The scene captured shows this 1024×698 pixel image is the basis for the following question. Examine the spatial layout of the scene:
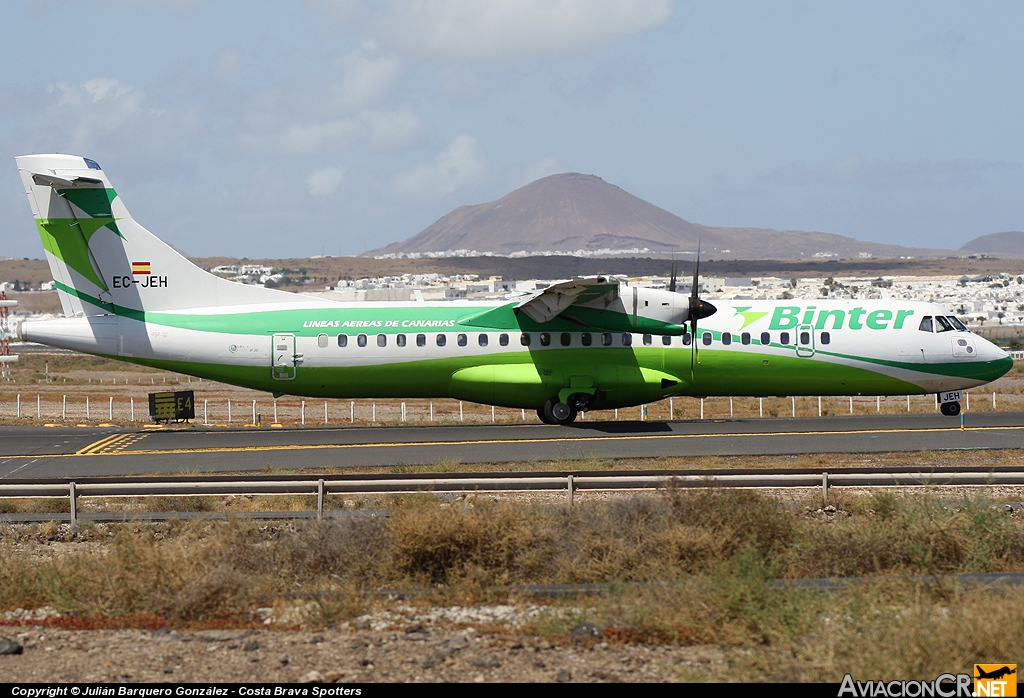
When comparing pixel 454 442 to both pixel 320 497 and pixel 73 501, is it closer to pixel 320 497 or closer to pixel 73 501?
pixel 320 497

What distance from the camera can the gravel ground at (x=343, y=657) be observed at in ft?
29.8

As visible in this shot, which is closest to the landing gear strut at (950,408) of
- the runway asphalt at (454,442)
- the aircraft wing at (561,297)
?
the runway asphalt at (454,442)

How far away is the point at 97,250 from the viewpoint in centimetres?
2811

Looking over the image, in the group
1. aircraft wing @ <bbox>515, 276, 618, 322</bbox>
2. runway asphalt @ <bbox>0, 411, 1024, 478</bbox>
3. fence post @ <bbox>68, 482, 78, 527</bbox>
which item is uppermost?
aircraft wing @ <bbox>515, 276, 618, 322</bbox>

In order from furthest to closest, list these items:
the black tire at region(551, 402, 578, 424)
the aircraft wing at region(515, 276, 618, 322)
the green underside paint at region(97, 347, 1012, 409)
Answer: the black tire at region(551, 402, 578, 424) → the green underside paint at region(97, 347, 1012, 409) → the aircraft wing at region(515, 276, 618, 322)

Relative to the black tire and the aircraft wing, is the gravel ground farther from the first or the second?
the black tire

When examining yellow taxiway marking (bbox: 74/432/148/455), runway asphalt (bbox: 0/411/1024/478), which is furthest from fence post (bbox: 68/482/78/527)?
yellow taxiway marking (bbox: 74/432/148/455)

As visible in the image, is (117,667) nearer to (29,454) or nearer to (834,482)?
(834,482)

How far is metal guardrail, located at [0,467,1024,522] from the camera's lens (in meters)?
16.8

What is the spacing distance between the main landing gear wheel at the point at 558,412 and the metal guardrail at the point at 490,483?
39.6ft

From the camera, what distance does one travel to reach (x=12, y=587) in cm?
1224

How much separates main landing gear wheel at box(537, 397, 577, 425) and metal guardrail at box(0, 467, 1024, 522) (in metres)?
12.1

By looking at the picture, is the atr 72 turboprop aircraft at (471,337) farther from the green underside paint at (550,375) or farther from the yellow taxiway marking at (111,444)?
the yellow taxiway marking at (111,444)

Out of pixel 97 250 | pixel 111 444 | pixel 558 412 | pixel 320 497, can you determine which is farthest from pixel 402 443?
pixel 97 250
